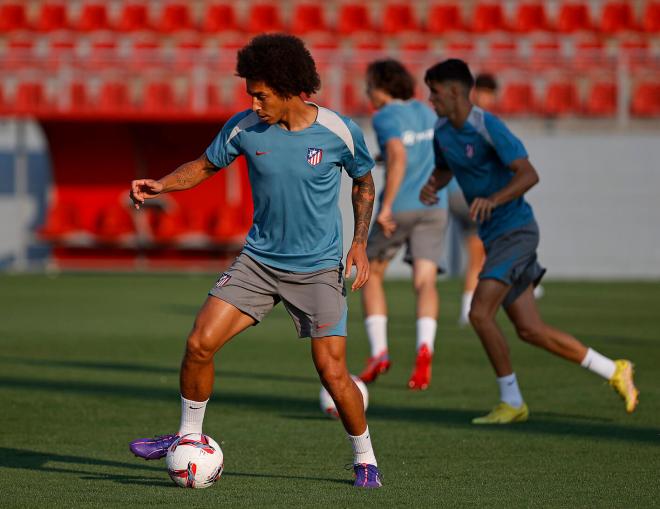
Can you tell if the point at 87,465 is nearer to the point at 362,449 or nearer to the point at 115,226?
the point at 362,449

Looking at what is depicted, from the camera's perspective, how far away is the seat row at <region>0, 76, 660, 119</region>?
23.3 metres

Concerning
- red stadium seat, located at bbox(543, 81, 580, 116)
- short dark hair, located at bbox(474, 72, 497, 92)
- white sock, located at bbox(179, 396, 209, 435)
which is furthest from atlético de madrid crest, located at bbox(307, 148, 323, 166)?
red stadium seat, located at bbox(543, 81, 580, 116)

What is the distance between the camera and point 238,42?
26.9 metres

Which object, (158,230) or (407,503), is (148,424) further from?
(158,230)

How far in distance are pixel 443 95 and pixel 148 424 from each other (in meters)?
2.63

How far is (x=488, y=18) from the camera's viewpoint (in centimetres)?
2712

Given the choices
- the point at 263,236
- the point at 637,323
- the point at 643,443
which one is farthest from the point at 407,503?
the point at 637,323

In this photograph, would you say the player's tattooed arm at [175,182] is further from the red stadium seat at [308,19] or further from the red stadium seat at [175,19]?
the red stadium seat at [175,19]

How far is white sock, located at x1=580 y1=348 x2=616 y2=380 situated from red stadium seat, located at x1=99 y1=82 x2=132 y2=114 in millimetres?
17254

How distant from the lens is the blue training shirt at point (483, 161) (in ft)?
25.6

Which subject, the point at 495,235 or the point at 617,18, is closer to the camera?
the point at 495,235

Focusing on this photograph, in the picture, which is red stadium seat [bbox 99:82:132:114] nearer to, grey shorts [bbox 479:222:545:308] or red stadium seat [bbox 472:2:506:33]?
red stadium seat [bbox 472:2:506:33]

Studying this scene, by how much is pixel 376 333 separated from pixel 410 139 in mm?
1521

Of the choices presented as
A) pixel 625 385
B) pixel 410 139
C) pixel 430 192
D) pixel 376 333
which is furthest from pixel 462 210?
pixel 625 385
